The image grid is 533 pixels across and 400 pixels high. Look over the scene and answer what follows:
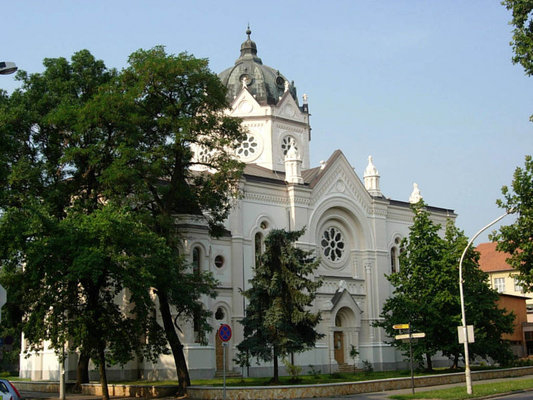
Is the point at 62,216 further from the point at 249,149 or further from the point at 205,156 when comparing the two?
the point at 249,149

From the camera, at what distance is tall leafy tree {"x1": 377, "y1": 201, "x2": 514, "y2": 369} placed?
133 feet

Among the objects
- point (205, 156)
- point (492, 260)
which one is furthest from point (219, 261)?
point (492, 260)

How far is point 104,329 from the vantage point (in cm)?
2698

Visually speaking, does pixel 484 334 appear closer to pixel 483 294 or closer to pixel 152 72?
pixel 483 294

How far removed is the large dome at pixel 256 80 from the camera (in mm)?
54688

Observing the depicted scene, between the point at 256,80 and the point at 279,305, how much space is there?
85.7ft

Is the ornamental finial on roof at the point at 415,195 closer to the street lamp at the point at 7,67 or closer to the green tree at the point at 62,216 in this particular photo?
the green tree at the point at 62,216

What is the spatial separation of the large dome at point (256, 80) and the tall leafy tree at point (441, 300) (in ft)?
55.4

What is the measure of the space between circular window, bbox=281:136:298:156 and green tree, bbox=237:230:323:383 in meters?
20.5

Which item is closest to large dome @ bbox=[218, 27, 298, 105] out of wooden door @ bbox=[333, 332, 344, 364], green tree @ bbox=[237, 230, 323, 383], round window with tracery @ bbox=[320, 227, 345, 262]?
round window with tracery @ bbox=[320, 227, 345, 262]

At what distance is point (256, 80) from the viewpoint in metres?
55.2

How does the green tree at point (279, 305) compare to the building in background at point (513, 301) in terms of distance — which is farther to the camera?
the building in background at point (513, 301)

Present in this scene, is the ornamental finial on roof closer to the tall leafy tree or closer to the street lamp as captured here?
the tall leafy tree

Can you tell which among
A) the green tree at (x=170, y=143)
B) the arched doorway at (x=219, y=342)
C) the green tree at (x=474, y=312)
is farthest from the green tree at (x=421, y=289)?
the green tree at (x=170, y=143)
